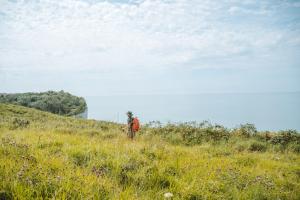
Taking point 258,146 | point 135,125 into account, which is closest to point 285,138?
point 258,146

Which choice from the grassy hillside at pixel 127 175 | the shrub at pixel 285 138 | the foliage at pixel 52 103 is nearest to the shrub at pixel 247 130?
the shrub at pixel 285 138

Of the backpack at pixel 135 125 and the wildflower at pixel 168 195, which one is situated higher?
the backpack at pixel 135 125

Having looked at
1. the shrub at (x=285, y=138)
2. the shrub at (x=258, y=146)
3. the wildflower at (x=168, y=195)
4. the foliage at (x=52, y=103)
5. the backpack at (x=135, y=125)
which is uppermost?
the backpack at (x=135, y=125)

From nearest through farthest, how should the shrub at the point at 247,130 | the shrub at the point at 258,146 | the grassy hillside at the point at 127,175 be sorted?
the grassy hillside at the point at 127,175, the shrub at the point at 258,146, the shrub at the point at 247,130

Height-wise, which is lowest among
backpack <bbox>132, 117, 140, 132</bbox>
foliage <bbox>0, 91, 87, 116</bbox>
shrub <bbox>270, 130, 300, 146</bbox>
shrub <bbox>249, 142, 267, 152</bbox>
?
foliage <bbox>0, 91, 87, 116</bbox>

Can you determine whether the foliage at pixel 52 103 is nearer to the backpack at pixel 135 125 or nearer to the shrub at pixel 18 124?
the shrub at pixel 18 124

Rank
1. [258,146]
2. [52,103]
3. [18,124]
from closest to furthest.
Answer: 1. [258,146]
2. [18,124]
3. [52,103]

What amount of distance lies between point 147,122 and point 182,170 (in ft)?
34.4

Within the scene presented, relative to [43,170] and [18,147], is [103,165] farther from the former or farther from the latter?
[18,147]

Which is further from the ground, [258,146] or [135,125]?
[135,125]

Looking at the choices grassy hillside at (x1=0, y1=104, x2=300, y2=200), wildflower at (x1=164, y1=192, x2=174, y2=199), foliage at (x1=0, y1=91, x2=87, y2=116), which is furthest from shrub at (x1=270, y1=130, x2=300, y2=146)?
foliage at (x1=0, y1=91, x2=87, y2=116)

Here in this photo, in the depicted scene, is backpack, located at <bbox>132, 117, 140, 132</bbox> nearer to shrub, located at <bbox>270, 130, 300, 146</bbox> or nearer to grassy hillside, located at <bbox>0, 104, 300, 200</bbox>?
grassy hillside, located at <bbox>0, 104, 300, 200</bbox>

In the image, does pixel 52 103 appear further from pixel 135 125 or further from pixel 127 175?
pixel 127 175

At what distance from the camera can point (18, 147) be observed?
5.52 meters
